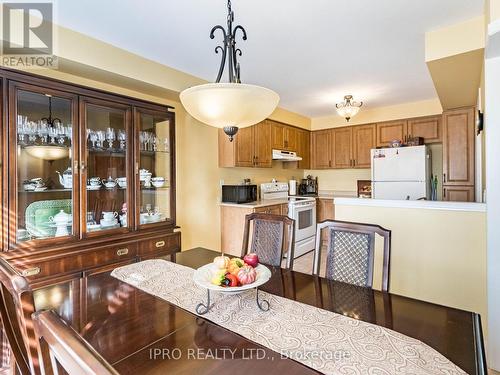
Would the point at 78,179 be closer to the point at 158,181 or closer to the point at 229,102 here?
the point at 158,181

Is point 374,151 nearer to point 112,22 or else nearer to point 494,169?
point 494,169

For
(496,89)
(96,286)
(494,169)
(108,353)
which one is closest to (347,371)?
(108,353)

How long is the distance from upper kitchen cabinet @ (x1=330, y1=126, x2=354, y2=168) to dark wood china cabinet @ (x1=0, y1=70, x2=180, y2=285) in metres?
3.40

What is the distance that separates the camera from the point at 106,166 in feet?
7.82

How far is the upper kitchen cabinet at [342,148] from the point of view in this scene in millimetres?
4938

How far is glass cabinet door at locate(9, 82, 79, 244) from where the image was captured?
1808 millimetres

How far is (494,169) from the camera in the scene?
178 centimetres

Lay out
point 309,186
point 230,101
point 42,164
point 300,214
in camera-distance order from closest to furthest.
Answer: point 230,101 < point 42,164 < point 300,214 < point 309,186

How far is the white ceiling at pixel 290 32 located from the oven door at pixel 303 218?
190 cm

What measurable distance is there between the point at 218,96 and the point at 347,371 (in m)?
1.11

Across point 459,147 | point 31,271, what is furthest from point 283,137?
point 31,271

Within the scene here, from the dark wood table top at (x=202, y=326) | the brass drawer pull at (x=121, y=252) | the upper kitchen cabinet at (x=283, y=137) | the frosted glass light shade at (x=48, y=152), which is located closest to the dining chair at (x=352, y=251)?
the dark wood table top at (x=202, y=326)

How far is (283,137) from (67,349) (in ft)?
14.6

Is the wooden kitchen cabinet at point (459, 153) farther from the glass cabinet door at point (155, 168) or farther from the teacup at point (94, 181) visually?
the teacup at point (94, 181)
